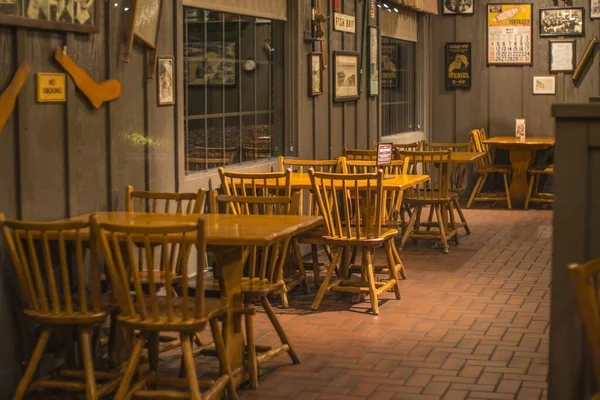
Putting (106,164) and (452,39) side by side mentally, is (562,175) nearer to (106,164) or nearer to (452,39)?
(106,164)

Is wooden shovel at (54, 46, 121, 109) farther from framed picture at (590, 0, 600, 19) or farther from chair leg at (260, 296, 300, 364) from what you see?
framed picture at (590, 0, 600, 19)

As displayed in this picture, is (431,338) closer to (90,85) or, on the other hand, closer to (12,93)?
(90,85)

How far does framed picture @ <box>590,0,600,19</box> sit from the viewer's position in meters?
12.0

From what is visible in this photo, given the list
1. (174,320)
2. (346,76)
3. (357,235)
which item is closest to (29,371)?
(174,320)

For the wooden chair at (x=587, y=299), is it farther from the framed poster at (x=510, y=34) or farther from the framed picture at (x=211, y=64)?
the framed poster at (x=510, y=34)

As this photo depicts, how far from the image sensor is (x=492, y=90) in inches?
497

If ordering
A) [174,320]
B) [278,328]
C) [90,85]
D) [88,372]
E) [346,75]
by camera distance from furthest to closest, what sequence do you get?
[346,75] < [90,85] < [278,328] < [88,372] < [174,320]

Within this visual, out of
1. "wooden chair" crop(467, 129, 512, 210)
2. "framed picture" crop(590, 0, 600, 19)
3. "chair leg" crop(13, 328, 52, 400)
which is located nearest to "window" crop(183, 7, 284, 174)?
"chair leg" crop(13, 328, 52, 400)

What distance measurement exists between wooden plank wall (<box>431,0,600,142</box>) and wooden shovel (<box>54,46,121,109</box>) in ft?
26.9

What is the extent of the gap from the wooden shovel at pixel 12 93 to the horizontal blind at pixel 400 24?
6503mm

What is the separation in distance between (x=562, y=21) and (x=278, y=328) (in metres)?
8.73

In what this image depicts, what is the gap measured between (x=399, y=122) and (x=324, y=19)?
3.71m

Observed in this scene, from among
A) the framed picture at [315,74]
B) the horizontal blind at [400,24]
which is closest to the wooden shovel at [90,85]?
the framed picture at [315,74]

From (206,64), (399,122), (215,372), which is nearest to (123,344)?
(215,372)
